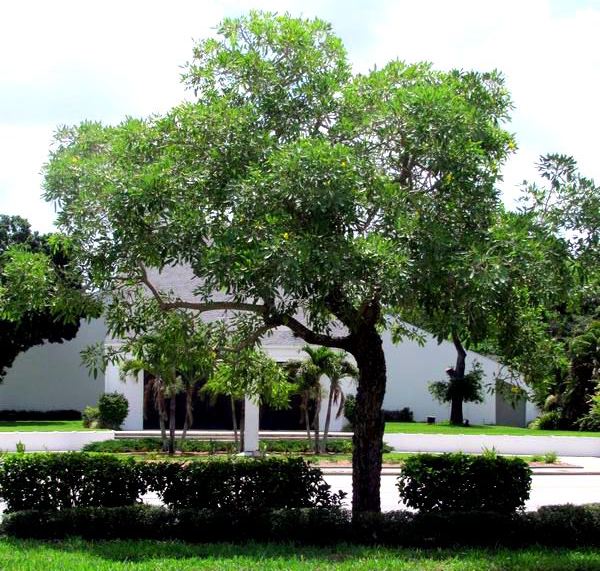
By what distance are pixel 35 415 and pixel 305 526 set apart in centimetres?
3520

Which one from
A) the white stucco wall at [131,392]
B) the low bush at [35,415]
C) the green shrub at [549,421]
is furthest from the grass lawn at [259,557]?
the low bush at [35,415]

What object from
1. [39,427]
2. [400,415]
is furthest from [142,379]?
[400,415]

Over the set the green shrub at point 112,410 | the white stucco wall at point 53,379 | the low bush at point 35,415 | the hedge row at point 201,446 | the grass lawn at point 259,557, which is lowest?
the grass lawn at point 259,557

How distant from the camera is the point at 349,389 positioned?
35.4 m

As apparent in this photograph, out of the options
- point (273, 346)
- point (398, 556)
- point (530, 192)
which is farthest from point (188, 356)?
point (273, 346)

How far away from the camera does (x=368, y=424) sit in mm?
12336

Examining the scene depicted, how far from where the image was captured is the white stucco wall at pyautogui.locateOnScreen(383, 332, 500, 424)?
139 feet

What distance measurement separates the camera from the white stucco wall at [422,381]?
42250mm

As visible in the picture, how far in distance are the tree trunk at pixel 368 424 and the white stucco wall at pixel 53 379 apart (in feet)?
114

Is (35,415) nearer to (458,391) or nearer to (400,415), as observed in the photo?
(400,415)

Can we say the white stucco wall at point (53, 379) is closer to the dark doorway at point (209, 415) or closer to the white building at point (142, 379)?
the white building at point (142, 379)

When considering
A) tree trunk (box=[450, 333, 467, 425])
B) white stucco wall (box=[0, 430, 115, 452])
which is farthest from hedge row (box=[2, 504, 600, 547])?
tree trunk (box=[450, 333, 467, 425])

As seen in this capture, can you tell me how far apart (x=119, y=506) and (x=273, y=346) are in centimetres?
2198

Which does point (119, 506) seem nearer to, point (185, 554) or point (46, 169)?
point (185, 554)
